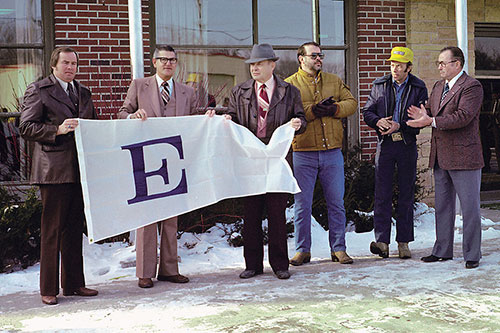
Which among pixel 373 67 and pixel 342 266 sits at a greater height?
pixel 373 67

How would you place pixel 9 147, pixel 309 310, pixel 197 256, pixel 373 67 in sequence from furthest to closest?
1. pixel 373 67
2. pixel 9 147
3. pixel 197 256
4. pixel 309 310

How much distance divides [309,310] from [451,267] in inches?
80.1

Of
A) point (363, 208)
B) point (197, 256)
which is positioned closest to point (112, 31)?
point (197, 256)

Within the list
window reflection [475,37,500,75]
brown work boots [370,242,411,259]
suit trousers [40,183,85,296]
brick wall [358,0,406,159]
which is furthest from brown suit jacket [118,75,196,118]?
window reflection [475,37,500,75]

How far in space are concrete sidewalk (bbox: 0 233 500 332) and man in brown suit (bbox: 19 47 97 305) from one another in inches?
15.9

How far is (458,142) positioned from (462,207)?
2.08ft

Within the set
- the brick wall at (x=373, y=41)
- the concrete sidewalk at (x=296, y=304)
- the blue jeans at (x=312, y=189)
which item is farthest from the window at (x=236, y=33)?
the concrete sidewalk at (x=296, y=304)

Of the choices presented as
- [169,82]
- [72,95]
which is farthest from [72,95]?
[169,82]

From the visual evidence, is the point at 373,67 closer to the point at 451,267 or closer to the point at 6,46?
the point at 451,267

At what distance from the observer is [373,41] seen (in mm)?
9859

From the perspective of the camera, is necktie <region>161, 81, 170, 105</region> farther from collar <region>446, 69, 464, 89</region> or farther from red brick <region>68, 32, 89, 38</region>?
red brick <region>68, 32, 89, 38</region>

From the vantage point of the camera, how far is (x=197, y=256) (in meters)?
6.93

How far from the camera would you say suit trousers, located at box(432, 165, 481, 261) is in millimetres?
6184

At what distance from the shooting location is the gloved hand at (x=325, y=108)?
626 cm
